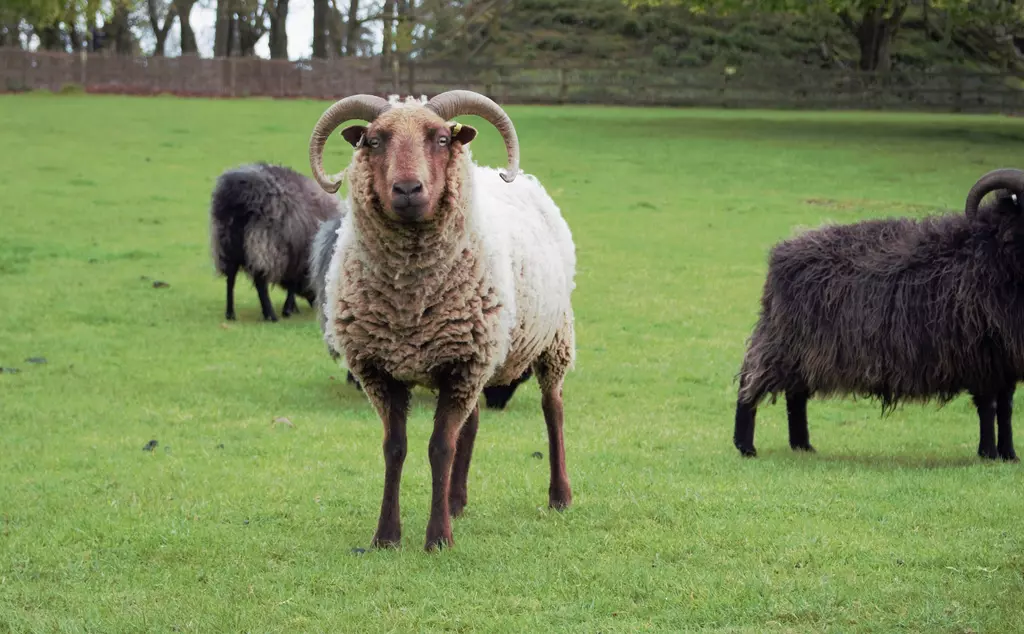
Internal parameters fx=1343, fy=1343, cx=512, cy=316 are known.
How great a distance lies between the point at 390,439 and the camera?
6.44 meters

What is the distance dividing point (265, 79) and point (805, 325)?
46.3 m

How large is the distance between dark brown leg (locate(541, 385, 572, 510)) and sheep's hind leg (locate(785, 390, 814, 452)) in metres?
2.42

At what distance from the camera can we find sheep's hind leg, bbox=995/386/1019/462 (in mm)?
A: 8828

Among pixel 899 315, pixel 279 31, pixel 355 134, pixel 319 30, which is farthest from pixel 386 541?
pixel 279 31

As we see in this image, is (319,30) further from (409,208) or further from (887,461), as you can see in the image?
(409,208)

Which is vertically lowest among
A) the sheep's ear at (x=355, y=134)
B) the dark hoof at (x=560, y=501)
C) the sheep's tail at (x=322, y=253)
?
the dark hoof at (x=560, y=501)

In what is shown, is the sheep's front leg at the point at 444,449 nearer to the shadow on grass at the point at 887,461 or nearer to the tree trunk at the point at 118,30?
the shadow on grass at the point at 887,461

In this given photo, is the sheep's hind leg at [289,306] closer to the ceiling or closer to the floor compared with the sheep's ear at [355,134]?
closer to the floor

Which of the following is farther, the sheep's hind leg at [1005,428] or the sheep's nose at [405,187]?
the sheep's hind leg at [1005,428]

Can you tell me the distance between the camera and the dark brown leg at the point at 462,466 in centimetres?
702

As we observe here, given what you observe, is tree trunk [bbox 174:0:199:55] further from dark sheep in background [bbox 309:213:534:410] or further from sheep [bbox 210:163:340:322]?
dark sheep in background [bbox 309:213:534:410]

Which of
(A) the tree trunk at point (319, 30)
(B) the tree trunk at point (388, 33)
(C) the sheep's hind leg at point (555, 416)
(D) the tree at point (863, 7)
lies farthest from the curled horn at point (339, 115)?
(A) the tree trunk at point (319, 30)

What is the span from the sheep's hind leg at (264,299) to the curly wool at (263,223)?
79mm

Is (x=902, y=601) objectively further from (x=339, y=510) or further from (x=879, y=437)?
(x=879, y=437)
